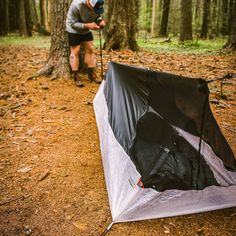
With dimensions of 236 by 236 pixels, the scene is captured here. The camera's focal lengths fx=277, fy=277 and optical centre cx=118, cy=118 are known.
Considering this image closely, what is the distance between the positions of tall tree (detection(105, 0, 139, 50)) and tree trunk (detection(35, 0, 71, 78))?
3354 millimetres

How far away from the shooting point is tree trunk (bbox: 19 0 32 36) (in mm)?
16328

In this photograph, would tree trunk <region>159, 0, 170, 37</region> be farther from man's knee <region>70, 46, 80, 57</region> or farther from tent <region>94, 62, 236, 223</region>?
tent <region>94, 62, 236, 223</region>

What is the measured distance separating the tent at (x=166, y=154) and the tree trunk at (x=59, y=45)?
118 inches

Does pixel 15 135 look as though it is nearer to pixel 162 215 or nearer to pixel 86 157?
pixel 86 157

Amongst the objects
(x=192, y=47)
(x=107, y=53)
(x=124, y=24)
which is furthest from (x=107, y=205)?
(x=192, y=47)

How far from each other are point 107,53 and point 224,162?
20.0 ft

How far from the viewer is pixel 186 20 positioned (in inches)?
456

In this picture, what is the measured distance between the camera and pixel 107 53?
789cm

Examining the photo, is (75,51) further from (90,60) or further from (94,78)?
(94,78)

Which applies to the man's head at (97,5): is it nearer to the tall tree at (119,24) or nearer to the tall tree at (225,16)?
the tall tree at (119,24)

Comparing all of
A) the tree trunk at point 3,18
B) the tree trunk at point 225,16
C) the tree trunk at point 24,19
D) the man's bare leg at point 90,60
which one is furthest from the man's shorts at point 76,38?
the tree trunk at point 225,16

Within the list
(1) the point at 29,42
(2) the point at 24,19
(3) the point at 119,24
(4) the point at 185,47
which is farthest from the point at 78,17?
(2) the point at 24,19

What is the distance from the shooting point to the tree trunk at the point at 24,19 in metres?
16.3

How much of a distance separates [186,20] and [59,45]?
26.2 ft
